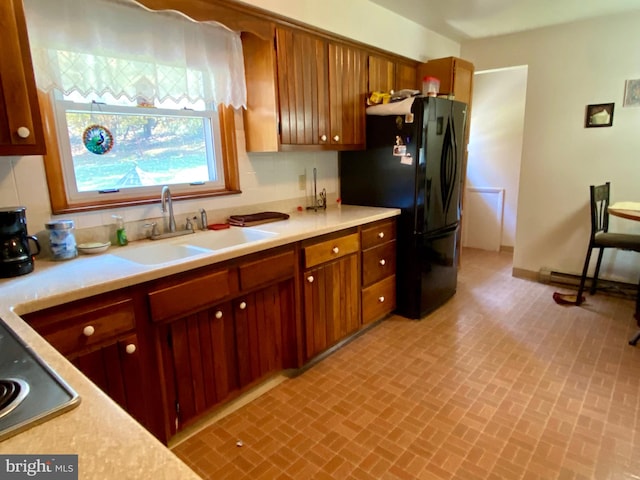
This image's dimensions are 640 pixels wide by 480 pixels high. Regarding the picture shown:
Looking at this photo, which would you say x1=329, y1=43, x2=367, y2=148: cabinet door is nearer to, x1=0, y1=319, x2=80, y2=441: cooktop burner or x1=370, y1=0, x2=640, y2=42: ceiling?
x1=370, y1=0, x2=640, y2=42: ceiling

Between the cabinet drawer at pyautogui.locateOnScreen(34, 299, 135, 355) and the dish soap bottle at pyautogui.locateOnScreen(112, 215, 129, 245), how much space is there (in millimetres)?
635

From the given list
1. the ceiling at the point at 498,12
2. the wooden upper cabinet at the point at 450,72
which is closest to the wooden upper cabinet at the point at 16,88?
the ceiling at the point at 498,12

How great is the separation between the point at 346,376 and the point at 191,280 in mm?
1182

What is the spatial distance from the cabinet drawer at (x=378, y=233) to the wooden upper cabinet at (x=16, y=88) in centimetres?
192

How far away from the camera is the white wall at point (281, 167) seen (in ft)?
5.75

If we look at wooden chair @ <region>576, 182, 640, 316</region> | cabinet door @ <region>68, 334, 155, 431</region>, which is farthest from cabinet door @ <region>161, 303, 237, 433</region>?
wooden chair @ <region>576, 182, 640, 316</region>

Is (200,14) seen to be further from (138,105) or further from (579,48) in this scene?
Answer: (579,48)

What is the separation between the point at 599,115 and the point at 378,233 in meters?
2.36

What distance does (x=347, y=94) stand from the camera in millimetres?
2922

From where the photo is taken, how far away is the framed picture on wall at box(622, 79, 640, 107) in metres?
3.25

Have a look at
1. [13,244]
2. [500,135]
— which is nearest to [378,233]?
[13,244]

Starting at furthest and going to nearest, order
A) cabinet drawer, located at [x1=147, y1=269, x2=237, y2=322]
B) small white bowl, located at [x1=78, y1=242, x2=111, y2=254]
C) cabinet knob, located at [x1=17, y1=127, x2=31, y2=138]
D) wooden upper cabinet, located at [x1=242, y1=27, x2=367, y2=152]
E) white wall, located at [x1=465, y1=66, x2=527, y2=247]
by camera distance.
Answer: white wall, located at [x1=465, y1=66, x2=527, y2=247]
wooden upper cabinet, located at [x1=242, y1=27, x2=367, y2=152]
small white bowl, located at [x1=78, y1=242, x2=111, y2=254]
cabinet drawer, located at [x1=147, y1=269, x2=237, y2=322]
cabinet knob, located at [x1=17, y1=127, x2=31, y2=138]

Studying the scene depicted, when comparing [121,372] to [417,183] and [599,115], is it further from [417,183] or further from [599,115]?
[599,115]

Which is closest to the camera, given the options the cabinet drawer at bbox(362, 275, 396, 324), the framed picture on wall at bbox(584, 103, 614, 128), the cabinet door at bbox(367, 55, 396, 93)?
the cabinet drawer at bbox(362, 275, 396, 324)
